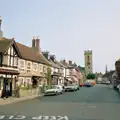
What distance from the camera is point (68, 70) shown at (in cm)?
10775

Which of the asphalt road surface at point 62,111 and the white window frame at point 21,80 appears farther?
the white window frame at point 21,80

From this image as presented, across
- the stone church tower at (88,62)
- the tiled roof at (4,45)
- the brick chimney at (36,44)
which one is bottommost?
the tiled roof at (4,45)

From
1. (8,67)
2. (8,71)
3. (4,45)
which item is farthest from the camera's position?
Result: (8,67)

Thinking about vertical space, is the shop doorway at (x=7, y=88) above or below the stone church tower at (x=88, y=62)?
below

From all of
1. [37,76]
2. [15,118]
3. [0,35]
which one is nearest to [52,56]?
[37,76]

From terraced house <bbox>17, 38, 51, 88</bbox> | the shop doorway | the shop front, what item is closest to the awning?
the shop front

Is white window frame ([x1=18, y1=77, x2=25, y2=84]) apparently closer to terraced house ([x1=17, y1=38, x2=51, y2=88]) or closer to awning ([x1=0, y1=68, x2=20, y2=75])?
terraced house ([x1=17, y1=38, x2=51, y2=88])

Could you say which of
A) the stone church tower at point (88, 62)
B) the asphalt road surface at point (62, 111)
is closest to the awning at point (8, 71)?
the asphalt road surface at point (62, 111)

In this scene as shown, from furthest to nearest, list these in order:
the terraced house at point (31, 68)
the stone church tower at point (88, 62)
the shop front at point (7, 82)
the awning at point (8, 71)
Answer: the stone church tower at point (88, 62) → the terraced house at point (31, 68) → the shop front at point (7, 82) → the awning at point (8, 71)

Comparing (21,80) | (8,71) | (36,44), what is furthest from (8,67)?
(36,44)

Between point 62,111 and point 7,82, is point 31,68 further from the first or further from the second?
point 62,111

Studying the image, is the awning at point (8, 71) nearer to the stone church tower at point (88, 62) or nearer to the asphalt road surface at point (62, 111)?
the asphalt road surface at point (62, 111)

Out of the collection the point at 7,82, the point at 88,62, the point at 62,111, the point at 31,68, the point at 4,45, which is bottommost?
the point at 62,111

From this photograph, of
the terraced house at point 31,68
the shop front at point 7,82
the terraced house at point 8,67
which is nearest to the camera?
the shop front at point 7,82
